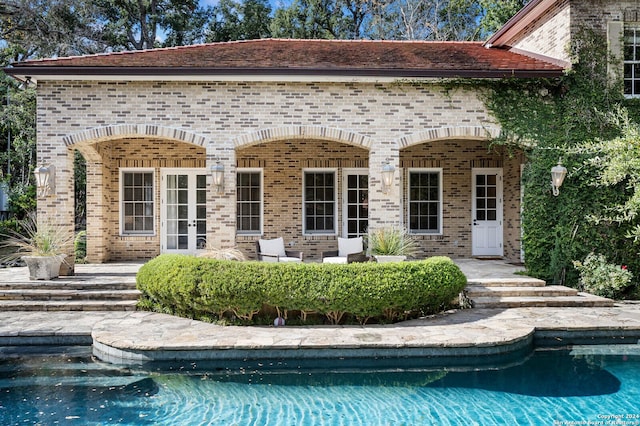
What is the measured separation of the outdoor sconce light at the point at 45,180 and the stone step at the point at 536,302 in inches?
345

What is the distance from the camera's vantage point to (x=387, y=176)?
10445 millimetres

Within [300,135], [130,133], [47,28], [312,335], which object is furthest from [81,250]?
[47,28]

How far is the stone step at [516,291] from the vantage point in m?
9.17

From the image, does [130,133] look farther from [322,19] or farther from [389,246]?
[322,19]

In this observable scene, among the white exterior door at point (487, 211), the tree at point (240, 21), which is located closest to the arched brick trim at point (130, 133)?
the white exterior door at point (487, 211)

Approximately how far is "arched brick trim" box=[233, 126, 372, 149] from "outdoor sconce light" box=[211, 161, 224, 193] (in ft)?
2.07

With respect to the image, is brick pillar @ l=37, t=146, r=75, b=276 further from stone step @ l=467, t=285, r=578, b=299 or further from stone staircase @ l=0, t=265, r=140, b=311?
stone step @ l=467, t=285, r=578, b=299

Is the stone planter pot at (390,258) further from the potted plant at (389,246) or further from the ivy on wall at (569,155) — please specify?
the ivy on wall at (569,155)

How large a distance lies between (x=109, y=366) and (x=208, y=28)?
75.4ft

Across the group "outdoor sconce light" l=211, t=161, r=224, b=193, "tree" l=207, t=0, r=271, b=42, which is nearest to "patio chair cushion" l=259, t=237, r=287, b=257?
"outdoor sconce light" l=211, t=161, r=224, b=193

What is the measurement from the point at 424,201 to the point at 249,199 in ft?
16.2

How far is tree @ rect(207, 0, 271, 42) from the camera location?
25.2m

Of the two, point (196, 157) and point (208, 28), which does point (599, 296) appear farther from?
point (208, 28)

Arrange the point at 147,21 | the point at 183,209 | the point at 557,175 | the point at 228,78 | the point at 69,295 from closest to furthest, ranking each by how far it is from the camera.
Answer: the point at 69,295
the point at 557,175
the point at 228,78
the point at 183,209
the point at 147,21
